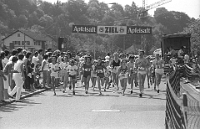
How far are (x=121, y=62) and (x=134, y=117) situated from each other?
6773mm

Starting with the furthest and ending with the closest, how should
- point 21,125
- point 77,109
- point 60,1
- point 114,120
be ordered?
point 60,1
point 77,109
point 114,120
point 21,125

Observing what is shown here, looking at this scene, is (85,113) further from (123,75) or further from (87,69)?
(87,69)

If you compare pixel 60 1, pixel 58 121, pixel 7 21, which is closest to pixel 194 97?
pixel 58 121

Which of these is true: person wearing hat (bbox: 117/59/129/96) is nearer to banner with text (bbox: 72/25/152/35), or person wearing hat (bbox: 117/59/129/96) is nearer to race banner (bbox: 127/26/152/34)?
banner with text (bbox: 72/25/152/35)

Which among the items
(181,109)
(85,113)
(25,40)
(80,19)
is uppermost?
(80,19)

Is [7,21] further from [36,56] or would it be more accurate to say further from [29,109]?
[29,109]

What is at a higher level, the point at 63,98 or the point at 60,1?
the point at 60,1

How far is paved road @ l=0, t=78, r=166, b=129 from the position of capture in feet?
31.1

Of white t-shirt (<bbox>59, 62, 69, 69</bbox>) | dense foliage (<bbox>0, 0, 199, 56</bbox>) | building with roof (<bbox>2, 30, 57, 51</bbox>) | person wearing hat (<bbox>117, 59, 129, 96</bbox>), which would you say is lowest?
person wearing hat (<bbox>117, 59, 129, 96</bbox>)

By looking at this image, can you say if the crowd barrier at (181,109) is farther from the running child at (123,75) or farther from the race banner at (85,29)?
the race banner at (85,29)

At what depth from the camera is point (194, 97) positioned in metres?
15.5

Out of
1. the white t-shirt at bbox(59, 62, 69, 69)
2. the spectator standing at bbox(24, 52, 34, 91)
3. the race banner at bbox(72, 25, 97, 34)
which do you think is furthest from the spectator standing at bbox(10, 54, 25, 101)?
the race banner at bbox(72, 25, 97, 34)

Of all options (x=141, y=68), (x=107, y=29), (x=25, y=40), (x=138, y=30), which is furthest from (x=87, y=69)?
(x=25, y=40)

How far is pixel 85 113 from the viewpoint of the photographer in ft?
37.4
